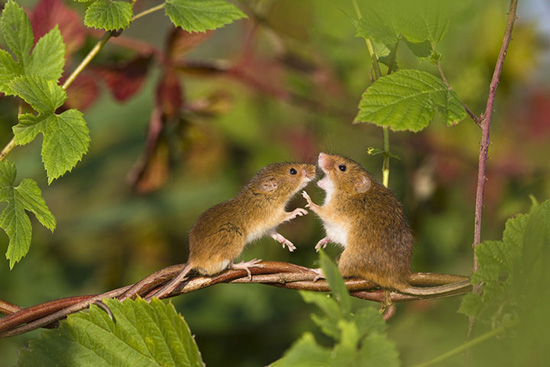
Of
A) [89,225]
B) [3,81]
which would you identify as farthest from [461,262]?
[3,81]

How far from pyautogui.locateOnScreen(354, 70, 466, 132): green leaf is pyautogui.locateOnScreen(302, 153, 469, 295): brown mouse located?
33cm

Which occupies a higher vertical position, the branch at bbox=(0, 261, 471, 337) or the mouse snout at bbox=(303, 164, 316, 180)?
the mouse snout at bbox=(303, 164, 316, 180)

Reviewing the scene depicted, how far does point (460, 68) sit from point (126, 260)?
1.97 metres

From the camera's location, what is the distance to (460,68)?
3445 mm

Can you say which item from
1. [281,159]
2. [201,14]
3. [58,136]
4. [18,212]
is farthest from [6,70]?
[281,159]

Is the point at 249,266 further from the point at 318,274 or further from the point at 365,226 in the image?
the point at 365,226

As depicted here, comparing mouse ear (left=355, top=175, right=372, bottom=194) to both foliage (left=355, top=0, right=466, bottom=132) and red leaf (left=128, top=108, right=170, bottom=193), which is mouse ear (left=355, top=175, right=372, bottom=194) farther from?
red leaf (left=128, top=108, right=170, bottom=193)

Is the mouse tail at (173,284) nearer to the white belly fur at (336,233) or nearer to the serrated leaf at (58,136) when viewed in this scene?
the serrated leaf at (58,136)

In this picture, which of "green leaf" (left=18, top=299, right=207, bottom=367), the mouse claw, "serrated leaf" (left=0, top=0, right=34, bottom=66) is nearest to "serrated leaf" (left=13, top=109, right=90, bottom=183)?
"serrated leaf" (left=0, top=0, right=34, bottom=66)

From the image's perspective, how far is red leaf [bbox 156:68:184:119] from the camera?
7.97 feet

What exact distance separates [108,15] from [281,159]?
6.51ft

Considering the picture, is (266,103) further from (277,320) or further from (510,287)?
(510,287)

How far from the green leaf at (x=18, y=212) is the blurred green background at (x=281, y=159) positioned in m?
1.28

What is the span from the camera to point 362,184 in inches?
70.0
